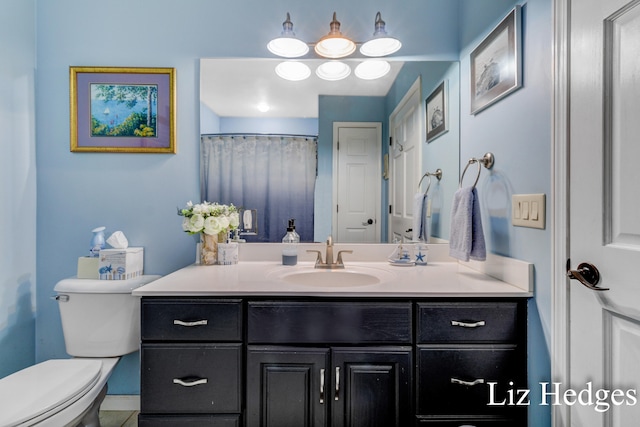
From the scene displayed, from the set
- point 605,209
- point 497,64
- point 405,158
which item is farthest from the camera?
point 405,158

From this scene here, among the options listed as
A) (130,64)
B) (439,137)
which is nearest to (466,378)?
(439,137)

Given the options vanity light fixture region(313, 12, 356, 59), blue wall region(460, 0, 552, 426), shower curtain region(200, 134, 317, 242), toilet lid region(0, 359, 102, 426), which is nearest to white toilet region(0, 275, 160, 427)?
toilet lid region(0, 359, 102, 426)

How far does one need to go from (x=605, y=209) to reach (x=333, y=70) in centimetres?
134

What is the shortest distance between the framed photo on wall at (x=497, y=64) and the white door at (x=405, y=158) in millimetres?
292

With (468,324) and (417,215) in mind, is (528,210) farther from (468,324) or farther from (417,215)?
(417,215)

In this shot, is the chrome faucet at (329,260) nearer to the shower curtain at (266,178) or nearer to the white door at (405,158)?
the shower curtain at (266,178)

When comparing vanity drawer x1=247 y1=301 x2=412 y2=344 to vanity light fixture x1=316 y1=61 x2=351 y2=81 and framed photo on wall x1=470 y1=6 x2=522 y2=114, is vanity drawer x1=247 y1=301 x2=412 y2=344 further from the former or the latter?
vanity light fixture x1=316 y1=61 x2=351 y2=81

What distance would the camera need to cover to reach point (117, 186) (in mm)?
1725

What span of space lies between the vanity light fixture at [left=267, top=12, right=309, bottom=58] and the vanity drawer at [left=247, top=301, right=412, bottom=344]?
1.27 metres

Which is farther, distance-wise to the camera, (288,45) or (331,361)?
(288,45)

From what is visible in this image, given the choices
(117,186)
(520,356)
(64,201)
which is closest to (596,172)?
(520,356)

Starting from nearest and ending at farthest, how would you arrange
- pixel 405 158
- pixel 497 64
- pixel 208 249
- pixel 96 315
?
pixel 497 64 < pixel 96 315 < pixel 208 249 < pixel 405 158

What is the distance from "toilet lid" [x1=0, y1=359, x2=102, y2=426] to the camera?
1.05 m

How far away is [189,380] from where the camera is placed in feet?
3.78
